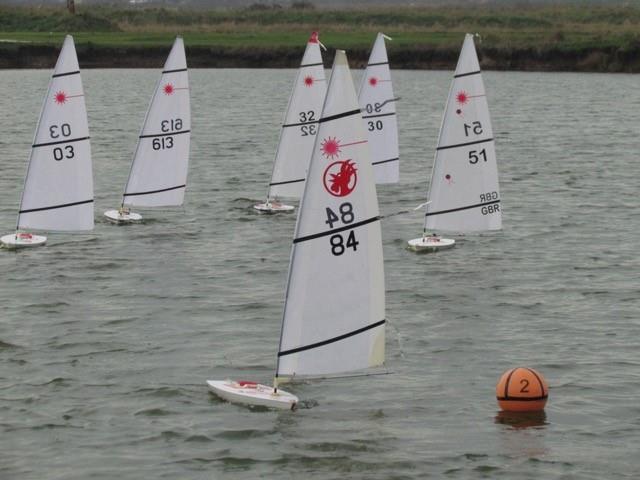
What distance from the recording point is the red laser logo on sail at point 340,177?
25.9 meters

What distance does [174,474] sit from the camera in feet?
83.9

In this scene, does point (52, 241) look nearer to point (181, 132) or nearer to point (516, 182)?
point (181, 132)

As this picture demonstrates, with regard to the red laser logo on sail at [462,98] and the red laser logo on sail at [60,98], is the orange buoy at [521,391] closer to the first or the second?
the red laser logo on sail at [462,98]

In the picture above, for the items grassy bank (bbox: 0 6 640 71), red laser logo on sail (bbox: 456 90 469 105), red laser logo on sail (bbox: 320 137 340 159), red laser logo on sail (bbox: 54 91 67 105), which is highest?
grassy bank (bbox: 0 6 640 71)

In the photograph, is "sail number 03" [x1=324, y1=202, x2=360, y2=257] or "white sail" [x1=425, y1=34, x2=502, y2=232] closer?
"sail number 03" [x1=324, y1=202, x2=360, y2=257]

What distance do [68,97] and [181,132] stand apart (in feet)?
22.0

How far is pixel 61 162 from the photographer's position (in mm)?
43844

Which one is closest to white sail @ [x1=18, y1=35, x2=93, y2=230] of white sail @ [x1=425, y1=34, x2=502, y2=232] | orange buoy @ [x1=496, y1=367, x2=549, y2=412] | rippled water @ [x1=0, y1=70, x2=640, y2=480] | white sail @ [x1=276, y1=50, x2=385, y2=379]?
rippled water @ [x1=0, y1=70, x2=640, y2=480]

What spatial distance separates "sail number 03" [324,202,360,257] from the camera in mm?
26172

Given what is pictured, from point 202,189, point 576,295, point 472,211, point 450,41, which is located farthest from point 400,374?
point 450,41

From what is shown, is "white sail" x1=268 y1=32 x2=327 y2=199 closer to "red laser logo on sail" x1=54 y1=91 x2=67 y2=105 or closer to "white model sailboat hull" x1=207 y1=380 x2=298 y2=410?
"red laser logo on sail" x1=54 y1=91 x2=67 y2=105

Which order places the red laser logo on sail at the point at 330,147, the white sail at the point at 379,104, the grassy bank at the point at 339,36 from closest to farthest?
1. the red laser logo on sail at the point at 330,147
2. the white sail at the point at 379,104
3. the grassy bank at the point at 339,36

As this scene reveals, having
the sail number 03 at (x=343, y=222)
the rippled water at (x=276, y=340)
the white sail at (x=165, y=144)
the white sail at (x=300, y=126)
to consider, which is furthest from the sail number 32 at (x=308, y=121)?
the sail number 03 at (x=343, y=222)

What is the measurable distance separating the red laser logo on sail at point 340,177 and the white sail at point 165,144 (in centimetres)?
2268
